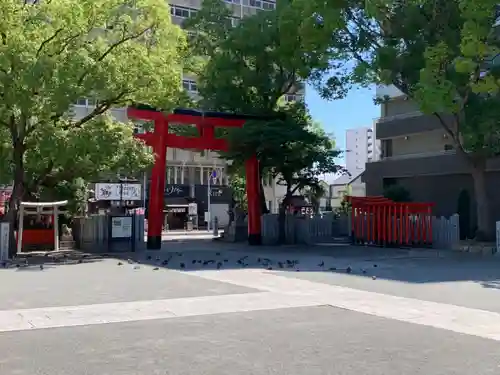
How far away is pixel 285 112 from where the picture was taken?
31172 millimetres

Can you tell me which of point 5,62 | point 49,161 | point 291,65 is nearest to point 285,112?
point 291,65

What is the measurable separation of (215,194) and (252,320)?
2023 inches

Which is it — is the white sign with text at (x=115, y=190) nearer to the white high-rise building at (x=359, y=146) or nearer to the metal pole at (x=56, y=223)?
the metal pole at (x=56, y=223)

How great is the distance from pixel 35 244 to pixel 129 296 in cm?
1368

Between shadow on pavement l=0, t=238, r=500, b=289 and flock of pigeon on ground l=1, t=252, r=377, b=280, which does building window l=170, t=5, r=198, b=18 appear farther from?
flock of pigeon on ground l=1, t=252, r=377, b=280

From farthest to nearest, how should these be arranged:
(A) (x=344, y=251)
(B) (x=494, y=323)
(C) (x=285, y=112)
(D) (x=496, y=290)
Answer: (C) (x=285, y=112) < (A) (x=344, y=251) < (D) (x=496, y=290) < (B) (x=494, y=323)

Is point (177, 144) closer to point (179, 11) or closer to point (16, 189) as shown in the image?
point (16, 189)

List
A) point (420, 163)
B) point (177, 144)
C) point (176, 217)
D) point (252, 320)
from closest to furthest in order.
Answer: point (252, 320)
point (177, 144)
point (420, 163)
point (176, 217)

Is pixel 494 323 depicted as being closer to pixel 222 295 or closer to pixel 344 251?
pixel 222 295

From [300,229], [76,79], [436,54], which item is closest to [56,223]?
[76,79]

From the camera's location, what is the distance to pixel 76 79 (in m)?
19.4

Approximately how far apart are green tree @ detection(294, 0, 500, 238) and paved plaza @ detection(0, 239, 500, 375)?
5.98 meters

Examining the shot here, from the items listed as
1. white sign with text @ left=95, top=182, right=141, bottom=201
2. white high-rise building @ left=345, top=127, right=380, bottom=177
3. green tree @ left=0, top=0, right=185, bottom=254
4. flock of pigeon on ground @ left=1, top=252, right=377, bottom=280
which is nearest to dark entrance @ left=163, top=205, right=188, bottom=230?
white sign with text @ left=95, top=182, right=141, bottom=201

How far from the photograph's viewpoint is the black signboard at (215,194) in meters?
59.7
